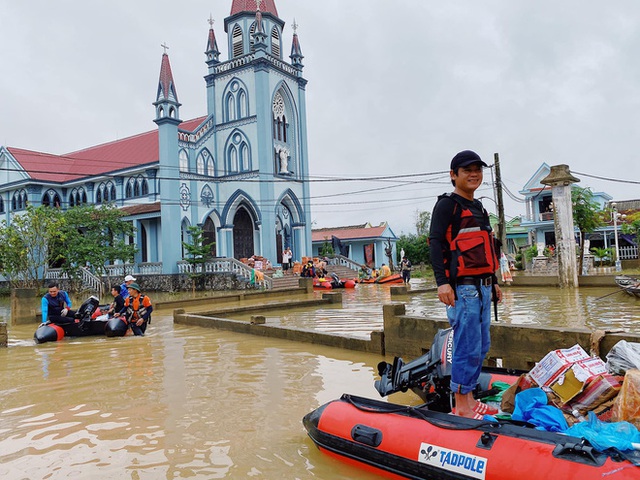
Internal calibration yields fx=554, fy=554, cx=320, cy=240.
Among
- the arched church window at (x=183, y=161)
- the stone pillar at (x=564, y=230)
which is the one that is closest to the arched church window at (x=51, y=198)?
the arched church window at (x=183, y=161)

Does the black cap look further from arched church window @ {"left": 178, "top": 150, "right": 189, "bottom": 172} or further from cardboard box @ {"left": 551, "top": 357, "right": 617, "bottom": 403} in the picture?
arched church window @ {"left": 178, "top": 150, "right": 189, "bottom": 172}

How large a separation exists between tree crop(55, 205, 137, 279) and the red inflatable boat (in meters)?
26.0

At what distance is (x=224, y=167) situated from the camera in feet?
111

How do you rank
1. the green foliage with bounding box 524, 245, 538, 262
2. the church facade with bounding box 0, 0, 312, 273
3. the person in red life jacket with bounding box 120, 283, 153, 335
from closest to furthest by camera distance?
the person in red life jacket with bounding box 120, 283, 153, 335
the church facade with bounding box 0, 0, 312, 273
the green foliage with bounding box 524, 245, 538, 262

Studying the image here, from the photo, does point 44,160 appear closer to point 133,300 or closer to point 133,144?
point 133,144

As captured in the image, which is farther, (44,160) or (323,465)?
(44,160)

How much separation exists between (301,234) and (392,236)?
1328cm

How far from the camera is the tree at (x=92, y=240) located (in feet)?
92.0

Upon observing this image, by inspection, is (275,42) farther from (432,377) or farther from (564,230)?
(432,377)

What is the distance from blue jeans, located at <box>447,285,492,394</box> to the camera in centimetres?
428

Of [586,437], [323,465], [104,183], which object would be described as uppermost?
[104,183]

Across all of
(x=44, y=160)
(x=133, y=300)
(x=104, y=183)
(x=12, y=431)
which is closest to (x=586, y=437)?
(x=12, y=431)

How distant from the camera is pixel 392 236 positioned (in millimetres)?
46688

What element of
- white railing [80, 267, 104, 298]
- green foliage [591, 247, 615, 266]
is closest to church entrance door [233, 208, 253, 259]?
white railing [80, 267, 104, 298]
